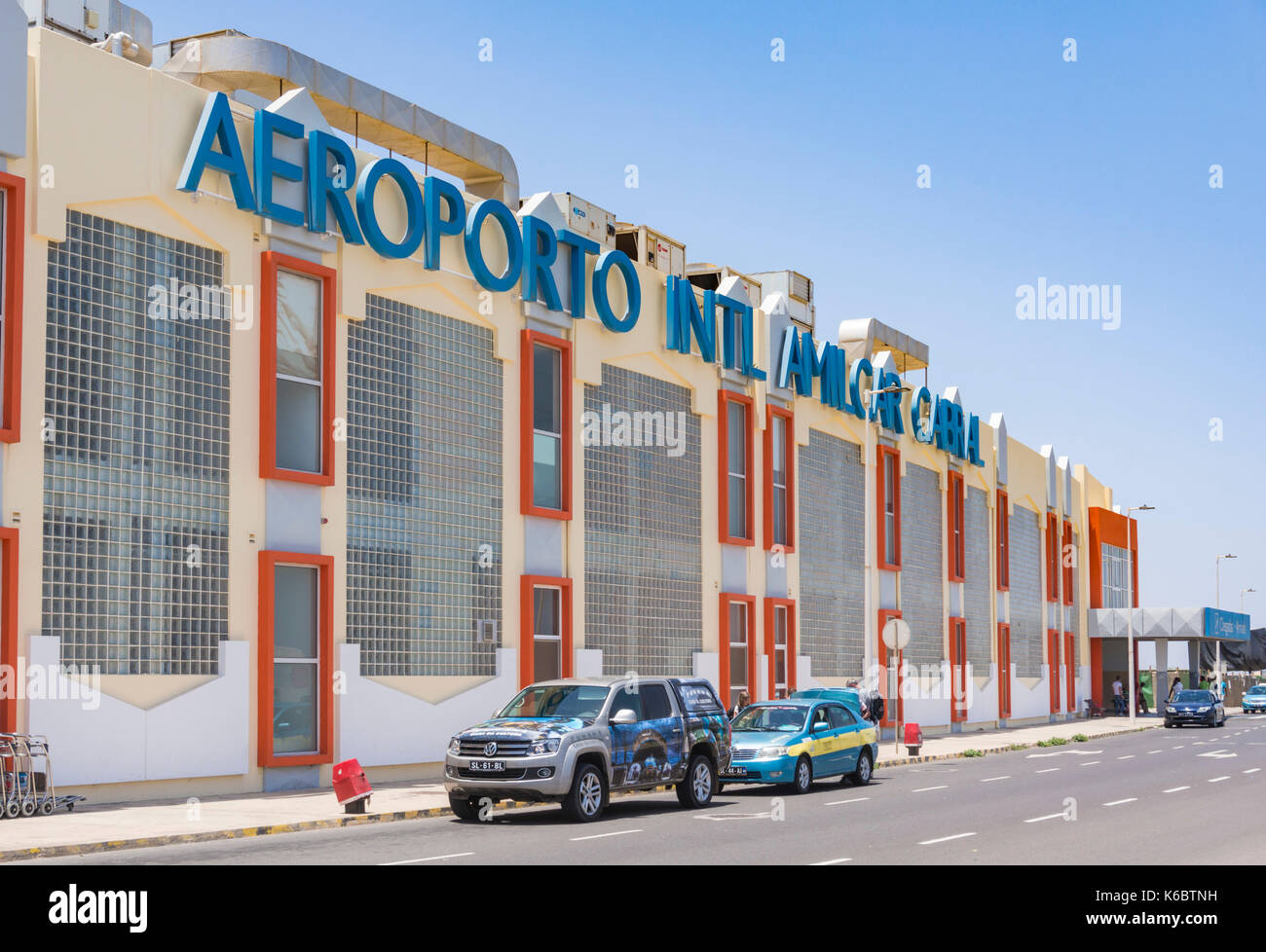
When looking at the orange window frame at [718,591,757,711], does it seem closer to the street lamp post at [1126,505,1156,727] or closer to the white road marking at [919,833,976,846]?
the white road marking at [919,833,976,846]

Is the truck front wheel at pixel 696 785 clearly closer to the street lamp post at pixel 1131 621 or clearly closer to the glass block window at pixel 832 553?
the glass block window at pixel 832 553

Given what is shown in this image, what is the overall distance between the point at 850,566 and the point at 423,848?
28464mm

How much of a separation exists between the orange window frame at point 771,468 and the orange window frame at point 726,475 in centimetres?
70

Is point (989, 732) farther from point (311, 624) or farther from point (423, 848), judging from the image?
point (423, 848)

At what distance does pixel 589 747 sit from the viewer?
18.3 m

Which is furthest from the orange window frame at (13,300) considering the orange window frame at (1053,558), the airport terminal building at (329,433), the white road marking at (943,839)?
the orange window frame at (1053,558)

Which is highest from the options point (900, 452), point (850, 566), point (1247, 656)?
point (900, 452)

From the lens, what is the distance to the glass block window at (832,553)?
39.4 meters

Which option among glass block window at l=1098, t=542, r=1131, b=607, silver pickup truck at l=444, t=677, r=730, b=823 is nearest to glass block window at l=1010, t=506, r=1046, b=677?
glass block window at l=1098, t=542, r=1131, b=607

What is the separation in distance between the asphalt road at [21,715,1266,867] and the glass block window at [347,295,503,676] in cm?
512

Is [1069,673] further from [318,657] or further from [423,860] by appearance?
[423,860]

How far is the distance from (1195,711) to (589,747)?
143 feet

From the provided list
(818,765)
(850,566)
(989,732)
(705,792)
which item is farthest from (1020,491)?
(705,792)

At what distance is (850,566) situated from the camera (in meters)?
42.3
